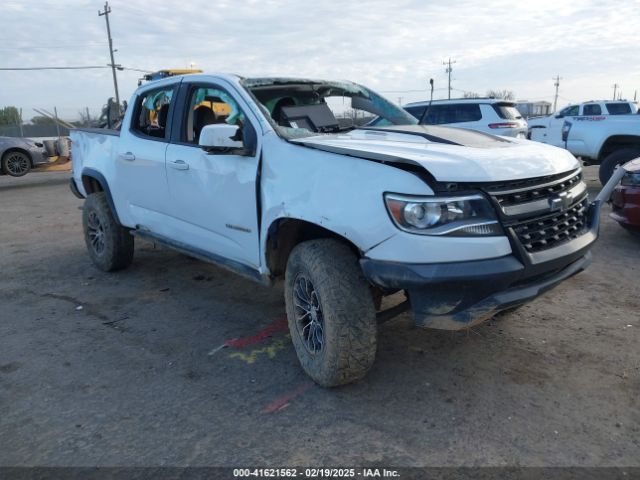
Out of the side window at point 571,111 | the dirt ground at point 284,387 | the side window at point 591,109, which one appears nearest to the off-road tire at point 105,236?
the dirt ground at point 284,387

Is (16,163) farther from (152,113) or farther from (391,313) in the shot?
(391,313)

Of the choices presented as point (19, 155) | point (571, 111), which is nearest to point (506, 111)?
point (571, 111)

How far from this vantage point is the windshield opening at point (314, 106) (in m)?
3.88

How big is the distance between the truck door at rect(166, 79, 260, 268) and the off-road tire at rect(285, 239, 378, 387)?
2.28ft

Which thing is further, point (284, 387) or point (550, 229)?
point (284, 387)

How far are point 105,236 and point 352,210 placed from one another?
3.57 m

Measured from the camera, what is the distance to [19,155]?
49.3 feet

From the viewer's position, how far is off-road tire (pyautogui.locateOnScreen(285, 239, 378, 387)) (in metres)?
2.96

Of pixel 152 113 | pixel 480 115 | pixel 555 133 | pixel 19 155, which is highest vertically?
pixel 152 113

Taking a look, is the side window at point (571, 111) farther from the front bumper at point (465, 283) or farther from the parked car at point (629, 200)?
the front bumper at point (465, 283)

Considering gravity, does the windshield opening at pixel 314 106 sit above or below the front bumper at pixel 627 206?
above

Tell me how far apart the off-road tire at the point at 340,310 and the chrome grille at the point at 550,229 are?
34.1 inches

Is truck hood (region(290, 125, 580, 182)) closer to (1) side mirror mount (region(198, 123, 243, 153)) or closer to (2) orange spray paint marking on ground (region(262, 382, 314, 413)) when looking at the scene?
(1) side mirror mount (region(198, 123, 243, 153))


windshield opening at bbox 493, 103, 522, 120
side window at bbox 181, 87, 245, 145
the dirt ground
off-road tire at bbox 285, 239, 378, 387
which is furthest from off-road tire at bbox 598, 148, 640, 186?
off-road tire at bbox 285, 239, 378, 387
